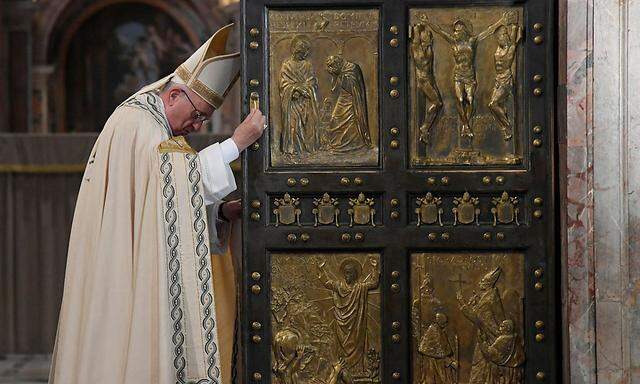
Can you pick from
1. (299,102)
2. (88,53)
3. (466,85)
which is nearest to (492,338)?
(466,85)

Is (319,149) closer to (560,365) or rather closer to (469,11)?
(469,11)

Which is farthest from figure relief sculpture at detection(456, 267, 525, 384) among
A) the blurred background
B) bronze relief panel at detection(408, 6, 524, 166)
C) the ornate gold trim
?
the blurred background

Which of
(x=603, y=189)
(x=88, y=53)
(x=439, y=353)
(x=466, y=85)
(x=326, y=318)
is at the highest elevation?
(x=88, y=53)

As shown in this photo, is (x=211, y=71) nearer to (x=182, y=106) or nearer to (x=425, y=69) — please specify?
(x=182, y=106)

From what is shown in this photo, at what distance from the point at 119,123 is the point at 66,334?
973 millimetres

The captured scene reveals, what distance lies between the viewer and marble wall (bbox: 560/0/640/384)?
16.0ft

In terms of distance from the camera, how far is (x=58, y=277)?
8.23 meters

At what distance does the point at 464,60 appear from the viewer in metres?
5.02

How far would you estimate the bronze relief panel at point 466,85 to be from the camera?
502 cm

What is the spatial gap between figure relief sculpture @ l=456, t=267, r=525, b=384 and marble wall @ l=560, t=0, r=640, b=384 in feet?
0.88

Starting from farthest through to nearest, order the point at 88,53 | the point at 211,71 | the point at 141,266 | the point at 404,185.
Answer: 1. the point at 88,53
2. the point at 211,71
3. the point at 404,185
4. the point at 141,266

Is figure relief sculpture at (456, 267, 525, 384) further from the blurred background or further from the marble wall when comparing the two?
the blurred background

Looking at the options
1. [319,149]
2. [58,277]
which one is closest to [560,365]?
[319,149]

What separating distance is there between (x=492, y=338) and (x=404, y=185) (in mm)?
821
